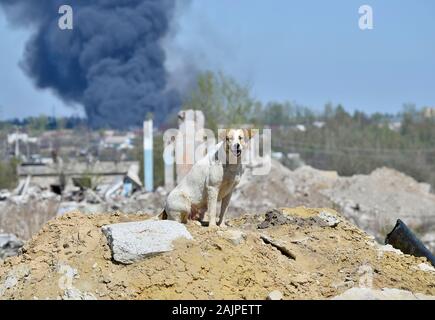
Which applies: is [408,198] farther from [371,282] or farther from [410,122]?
[410,122]

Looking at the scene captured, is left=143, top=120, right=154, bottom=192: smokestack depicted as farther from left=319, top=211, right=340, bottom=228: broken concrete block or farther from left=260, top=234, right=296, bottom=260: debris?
left=260, top=234, right=296, bottom=260: debris

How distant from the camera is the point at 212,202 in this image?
7.61m

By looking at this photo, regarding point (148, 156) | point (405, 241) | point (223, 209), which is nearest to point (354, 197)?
point (148, 156)

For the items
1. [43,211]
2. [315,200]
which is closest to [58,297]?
[43,211]

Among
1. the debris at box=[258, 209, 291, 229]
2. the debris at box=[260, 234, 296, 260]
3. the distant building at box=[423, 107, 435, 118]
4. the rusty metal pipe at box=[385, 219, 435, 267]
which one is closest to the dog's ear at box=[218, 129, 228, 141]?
the debris at box=[260, 234, 296, 260]

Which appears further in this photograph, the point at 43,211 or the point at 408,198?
the point at 408,198

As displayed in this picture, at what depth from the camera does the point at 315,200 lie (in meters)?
27.0

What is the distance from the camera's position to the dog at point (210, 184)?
7477 millimetres

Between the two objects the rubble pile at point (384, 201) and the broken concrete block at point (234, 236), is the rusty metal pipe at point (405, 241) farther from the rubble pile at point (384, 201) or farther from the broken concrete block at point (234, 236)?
the rubble pile at point (384, 201)

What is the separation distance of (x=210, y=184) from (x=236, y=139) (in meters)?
0.66

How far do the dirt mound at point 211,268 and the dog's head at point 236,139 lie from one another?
745 millimetres

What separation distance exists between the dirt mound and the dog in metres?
0.23

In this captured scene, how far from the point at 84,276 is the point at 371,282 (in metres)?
2.41

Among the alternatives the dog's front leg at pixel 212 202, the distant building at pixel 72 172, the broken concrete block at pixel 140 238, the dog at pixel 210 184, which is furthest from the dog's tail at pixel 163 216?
the distant building at pixel 72 172
